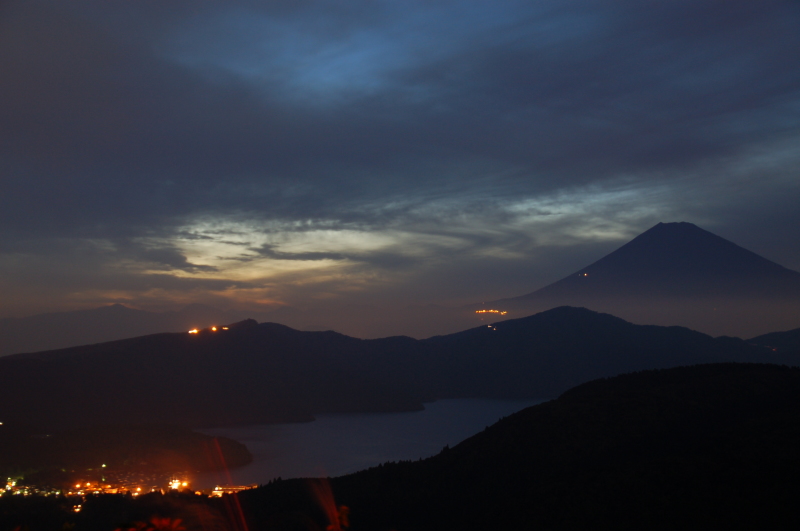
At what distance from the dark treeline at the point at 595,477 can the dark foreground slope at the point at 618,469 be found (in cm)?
9

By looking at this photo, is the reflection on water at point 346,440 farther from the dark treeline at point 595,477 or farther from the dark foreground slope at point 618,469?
the dark foreground slope at point 618,469

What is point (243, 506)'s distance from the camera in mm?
34969

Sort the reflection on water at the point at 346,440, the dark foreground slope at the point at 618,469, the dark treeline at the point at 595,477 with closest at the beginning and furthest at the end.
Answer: the dark foreground slope at the point at 618,469
the dark treeline at the point at 595,477
the reflection on water at the point at 346,440

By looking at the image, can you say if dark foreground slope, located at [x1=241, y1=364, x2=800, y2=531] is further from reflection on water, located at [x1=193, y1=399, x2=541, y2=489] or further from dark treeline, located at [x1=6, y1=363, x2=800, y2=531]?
reflection on water, located at [x1=193, y1=399, x2=541, y2=489]

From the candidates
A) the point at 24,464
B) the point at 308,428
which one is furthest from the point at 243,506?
the point at 308,428

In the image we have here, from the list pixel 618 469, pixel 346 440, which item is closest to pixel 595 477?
pixel 618 469

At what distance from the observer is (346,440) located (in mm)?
137250

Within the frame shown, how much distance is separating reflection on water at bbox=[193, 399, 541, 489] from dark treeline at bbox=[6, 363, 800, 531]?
54.1 meters

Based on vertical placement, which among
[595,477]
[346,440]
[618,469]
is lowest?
[346,440]

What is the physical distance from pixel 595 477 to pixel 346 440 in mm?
116652

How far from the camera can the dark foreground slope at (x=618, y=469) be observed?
22797 mm

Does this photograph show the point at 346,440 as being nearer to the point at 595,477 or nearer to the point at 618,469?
the point at 595,477

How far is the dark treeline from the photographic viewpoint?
2305cm

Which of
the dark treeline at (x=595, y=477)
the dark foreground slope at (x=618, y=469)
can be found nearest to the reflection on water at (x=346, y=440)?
the dark treeline at (x=595, y=477)
